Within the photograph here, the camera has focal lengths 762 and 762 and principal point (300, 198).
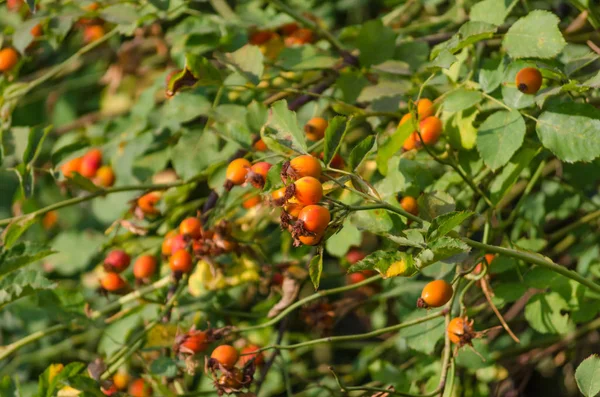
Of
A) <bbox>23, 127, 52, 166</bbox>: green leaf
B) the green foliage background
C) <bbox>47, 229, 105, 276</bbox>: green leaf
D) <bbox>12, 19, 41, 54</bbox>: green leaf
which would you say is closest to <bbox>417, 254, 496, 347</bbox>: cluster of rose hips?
the green foliage background

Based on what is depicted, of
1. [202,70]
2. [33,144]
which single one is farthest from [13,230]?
[202,70]

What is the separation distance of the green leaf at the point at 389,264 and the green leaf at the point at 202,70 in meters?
0.53

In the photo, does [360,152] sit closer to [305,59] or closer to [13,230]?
[305,59]

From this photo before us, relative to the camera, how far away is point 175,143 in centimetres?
163

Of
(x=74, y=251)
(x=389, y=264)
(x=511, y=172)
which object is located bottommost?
(x=74, y=251)

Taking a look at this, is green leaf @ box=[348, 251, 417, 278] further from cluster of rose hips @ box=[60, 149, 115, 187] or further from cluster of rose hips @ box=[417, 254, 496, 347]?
cluster of rose hips @ box=[60, 149, 115, 187]

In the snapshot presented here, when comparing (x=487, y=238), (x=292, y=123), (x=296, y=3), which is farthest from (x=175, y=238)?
(x=296, y=3)

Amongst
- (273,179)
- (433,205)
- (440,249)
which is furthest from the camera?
(433,205)

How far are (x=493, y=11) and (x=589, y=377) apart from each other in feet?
1.97

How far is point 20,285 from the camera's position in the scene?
1301 millimetres

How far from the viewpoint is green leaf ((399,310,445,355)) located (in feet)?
4.12

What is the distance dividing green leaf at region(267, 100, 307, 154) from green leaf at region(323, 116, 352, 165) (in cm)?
4

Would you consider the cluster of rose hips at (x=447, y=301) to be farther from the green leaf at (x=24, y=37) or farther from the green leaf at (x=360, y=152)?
the green leaf at (x=24, y=37)

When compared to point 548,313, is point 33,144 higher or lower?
higher
